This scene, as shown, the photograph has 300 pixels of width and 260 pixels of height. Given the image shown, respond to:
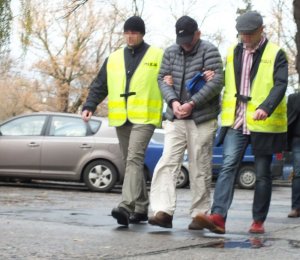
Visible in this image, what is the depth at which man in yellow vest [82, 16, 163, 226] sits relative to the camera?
24.7ft

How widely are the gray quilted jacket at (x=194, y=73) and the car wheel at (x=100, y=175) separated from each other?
774 centimetres

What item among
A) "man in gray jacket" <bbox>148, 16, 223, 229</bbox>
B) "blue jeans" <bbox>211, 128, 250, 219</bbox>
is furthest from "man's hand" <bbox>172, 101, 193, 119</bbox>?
"blue jeans" <bbox>211, 128, 250, 219</bbox>

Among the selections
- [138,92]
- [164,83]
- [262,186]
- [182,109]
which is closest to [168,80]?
[164,83]

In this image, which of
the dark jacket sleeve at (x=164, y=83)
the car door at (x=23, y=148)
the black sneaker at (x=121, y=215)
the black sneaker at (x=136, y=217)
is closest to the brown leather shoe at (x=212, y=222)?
the black sneaker at (x=121, y=215)

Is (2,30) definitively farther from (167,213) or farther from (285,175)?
(167,213)

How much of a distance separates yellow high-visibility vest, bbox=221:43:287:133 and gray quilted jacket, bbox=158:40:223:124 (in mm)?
126

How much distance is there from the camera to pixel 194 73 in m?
7.22

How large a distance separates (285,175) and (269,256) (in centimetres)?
1531

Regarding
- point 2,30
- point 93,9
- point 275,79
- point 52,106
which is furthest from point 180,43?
point 52,106

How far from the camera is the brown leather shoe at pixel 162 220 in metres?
6.98

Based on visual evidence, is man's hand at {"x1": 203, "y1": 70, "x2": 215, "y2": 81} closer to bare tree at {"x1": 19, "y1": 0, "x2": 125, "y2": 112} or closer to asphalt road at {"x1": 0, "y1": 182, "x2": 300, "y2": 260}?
asphalt road at {"x1": 0, "y1": 182, "x2": 300, "y2": 260}

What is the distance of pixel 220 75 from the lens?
7.21 m

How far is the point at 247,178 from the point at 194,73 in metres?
12.6

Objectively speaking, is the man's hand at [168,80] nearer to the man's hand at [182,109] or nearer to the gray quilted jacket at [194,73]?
the gray quilted jacket at [194,73]
